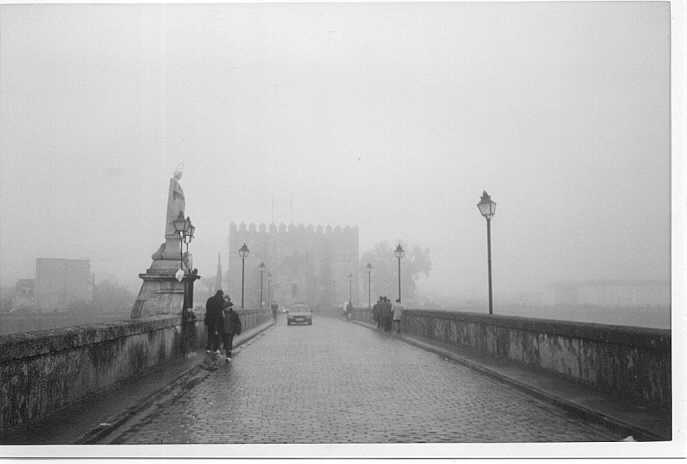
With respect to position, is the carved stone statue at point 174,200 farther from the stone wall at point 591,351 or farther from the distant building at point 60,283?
the stone wall at point 591,351

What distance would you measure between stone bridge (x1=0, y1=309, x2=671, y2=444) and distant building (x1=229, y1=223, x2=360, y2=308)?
96268 mm

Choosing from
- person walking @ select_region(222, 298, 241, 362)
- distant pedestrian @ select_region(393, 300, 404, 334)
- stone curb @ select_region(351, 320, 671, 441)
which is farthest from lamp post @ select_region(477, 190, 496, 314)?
distant pedestrian @ select_region(393, 300, 404, 334)

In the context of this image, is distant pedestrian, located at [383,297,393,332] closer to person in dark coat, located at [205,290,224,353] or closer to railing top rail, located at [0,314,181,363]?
person in dark coat, located at [205,290,224,353]

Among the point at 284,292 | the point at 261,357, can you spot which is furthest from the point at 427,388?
the point at 284,292

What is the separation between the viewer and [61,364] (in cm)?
741

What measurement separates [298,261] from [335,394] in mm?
101510

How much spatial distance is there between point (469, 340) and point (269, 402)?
9.25 metres

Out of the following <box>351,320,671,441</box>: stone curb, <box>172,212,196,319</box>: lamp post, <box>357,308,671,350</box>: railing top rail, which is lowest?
<box>351,320,671,441</box>: stone curb

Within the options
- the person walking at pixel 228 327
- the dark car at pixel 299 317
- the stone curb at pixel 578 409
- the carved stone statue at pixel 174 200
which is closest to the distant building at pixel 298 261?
the dark car at pixel 299 317

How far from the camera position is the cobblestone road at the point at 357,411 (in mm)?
6762

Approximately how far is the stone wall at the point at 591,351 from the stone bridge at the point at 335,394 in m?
0.02

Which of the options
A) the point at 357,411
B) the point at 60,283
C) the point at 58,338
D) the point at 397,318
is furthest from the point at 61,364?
the point at 397,318

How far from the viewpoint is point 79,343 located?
795 centimetres

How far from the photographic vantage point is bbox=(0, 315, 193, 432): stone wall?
6.19m
